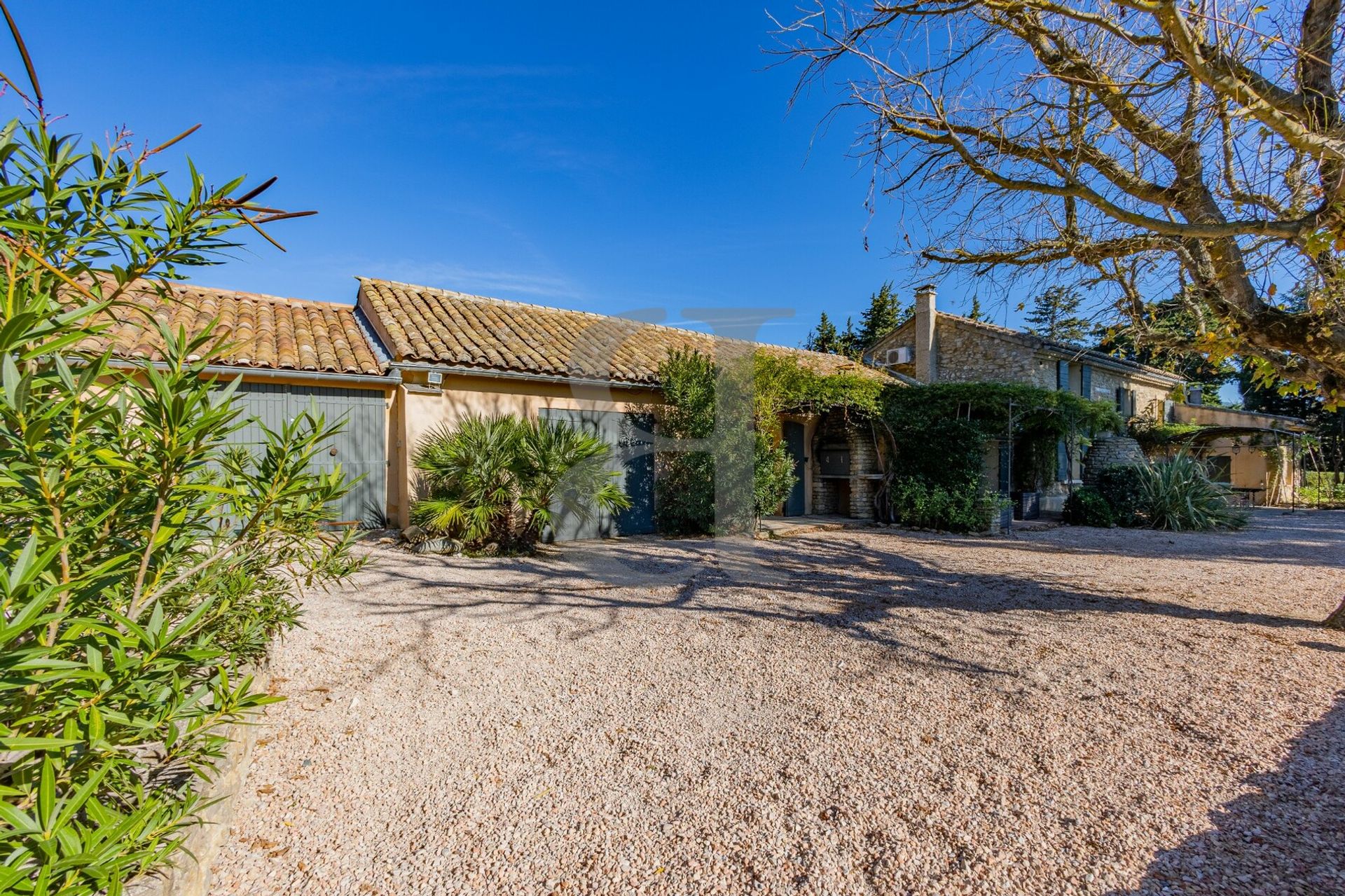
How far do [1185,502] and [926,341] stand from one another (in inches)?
329

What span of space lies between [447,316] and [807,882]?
11457mm

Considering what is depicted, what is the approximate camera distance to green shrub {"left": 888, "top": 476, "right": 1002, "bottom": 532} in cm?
1238

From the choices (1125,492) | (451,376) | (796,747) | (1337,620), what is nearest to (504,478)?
(451,376)

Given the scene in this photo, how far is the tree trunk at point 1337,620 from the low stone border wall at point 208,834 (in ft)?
27.0

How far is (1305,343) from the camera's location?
5281 millimetres

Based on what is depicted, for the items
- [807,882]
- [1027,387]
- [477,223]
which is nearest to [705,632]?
[807,882]

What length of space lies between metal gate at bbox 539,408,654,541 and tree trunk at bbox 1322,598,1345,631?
28.6 ft

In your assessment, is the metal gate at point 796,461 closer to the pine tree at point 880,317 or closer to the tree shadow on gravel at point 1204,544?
the tree shadow on gravel at point 1204,544

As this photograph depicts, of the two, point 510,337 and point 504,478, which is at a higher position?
point 510,337

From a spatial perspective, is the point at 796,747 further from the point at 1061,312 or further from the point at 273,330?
the point at 273,330

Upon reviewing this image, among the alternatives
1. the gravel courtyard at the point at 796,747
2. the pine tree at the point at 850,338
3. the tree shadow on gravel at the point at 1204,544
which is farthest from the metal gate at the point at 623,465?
the pine tree at the point at 850,338

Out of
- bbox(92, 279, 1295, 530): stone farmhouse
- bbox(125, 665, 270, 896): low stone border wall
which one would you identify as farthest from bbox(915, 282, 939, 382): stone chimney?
bbox(125, 665, 270, 896): low stone border wall

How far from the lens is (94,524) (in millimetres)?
1502

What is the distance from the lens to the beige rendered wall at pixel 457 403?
9.58 meters
